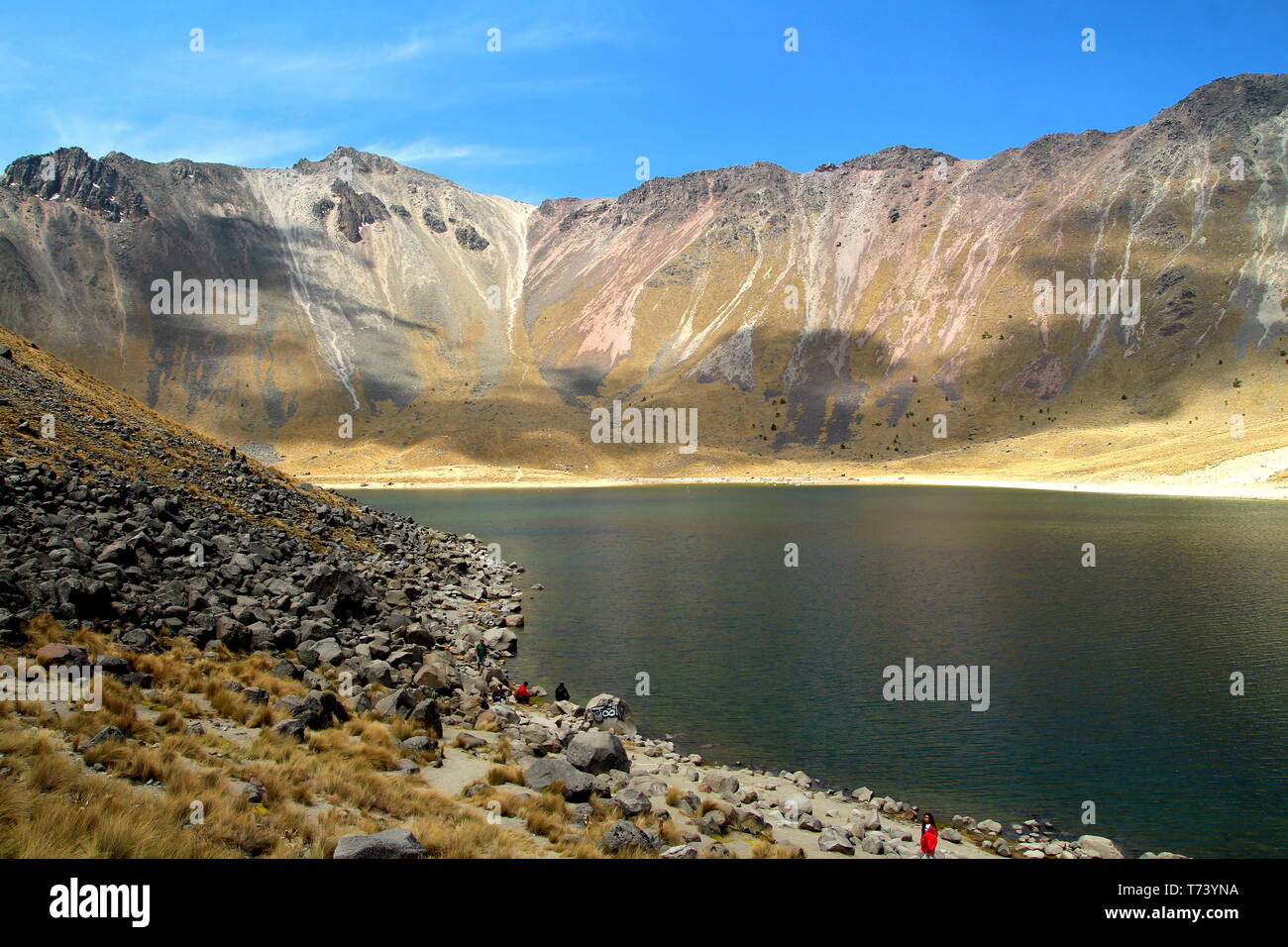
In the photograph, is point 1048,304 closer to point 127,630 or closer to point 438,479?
point 438,479

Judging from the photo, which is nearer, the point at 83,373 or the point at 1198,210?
the point at 83,373

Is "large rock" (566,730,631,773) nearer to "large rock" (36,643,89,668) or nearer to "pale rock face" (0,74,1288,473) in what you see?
"large rock" (36,643,89,668)

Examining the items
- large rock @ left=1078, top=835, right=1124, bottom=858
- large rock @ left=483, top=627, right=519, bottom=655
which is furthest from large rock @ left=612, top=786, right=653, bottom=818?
large rock @ left=483, top=627, right=519, bottom=655

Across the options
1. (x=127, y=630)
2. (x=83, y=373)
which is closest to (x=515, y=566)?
(x=83, y=373)

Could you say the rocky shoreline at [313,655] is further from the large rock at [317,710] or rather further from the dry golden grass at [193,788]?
the dry golden grass at [193,788]

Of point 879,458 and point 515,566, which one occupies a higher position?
point 879,458

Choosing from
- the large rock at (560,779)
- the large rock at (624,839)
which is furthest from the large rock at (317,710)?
the large rock at (624,839)
